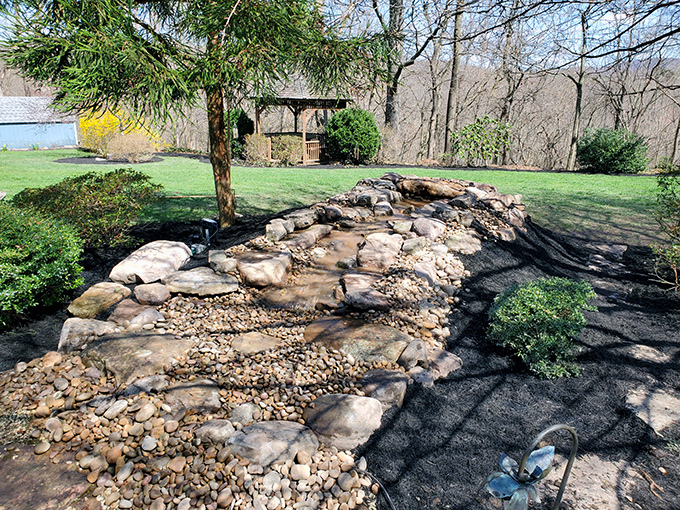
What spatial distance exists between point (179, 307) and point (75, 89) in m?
2.08

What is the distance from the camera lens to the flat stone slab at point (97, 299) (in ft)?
12.3

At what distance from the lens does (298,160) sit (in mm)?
16234

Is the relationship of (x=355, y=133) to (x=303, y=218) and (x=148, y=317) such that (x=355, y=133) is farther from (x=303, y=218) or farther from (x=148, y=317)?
(x=148, y=317)

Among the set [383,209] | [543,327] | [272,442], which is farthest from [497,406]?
[383,209]

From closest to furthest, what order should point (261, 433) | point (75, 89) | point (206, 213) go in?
point (261, 433) < point (75, 89) < point (206, 213)

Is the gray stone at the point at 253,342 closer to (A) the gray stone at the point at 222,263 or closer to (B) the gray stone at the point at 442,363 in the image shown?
(A) the gray stone at the point at 222,263

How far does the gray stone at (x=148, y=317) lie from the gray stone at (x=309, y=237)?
1639 millimetres

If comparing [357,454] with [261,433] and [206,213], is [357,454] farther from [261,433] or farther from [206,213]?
[206,213]

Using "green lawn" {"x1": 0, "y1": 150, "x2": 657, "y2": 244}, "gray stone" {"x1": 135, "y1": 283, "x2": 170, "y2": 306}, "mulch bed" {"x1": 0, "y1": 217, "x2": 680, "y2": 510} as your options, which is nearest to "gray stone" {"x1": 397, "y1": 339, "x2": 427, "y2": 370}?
"mulch bed" {"x1": 0, "y1": 217, "x2": 680, "y2": 510}

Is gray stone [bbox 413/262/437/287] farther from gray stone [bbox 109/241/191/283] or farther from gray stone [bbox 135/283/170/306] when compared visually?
gray stone [bbox 109/241/191/283]

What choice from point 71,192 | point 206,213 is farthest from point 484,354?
point 206,213

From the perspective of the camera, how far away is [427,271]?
14.5 ft

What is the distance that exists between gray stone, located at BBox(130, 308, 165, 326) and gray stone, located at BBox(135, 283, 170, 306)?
166 mm

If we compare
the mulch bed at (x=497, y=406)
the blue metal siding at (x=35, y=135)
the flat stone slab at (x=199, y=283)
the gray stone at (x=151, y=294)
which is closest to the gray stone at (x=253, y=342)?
the flat stone slab at (x=199, y=283)
